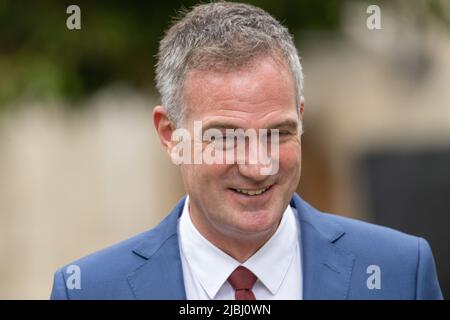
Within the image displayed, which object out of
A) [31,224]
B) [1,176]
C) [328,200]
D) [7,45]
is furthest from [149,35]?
[31,224]

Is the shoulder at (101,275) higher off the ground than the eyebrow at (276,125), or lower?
lower

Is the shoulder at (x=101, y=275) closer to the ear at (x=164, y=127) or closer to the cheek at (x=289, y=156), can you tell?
the ear at (x=164, y=127)

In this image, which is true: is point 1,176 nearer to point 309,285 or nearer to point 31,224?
point 31,224

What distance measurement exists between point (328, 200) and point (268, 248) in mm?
6255

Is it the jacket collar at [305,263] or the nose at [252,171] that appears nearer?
the nose at [252,171]

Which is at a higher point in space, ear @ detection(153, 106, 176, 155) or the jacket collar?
ear @ detection(153, 106, 176, 155)

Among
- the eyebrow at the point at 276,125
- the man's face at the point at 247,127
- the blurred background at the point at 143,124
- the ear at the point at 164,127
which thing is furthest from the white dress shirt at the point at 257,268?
the blurred background at the point at 143,124

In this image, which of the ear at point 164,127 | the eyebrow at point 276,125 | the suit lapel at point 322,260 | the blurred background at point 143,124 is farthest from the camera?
the blurred background at point 143,124

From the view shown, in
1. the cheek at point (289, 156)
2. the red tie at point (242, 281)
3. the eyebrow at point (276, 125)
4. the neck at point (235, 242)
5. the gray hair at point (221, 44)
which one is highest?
the gray hair at point (221, 44)

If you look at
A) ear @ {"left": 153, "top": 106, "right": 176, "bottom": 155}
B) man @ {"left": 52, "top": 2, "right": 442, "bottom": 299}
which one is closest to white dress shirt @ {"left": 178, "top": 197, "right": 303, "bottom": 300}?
man @ {"left": 52, "top": 2, "right": 442, "bottom": 299}

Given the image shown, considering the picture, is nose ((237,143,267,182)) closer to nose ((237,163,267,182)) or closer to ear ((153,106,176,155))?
nose ((237,163,267,182))

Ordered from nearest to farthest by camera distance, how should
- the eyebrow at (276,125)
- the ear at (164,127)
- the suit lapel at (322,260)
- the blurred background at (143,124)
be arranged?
the eyebrow at (276,125), the suit lapel at (322,260), the ear at (164,127), the blurred background at (143,124)

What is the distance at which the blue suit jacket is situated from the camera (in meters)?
3.55

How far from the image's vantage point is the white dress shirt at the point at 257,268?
3611 mm
